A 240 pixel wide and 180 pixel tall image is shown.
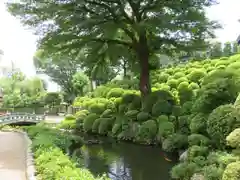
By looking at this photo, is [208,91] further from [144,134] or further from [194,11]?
[194,11]

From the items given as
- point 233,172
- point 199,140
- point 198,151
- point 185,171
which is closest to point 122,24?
point 199,140

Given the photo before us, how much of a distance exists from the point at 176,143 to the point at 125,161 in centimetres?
198

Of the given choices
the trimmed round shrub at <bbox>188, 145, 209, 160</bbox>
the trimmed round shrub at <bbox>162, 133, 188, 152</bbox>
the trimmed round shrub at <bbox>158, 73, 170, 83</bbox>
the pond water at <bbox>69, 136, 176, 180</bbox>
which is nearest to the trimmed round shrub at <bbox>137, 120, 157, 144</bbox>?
the pond water at <bbox>69, 136, 176, 180</bbox>

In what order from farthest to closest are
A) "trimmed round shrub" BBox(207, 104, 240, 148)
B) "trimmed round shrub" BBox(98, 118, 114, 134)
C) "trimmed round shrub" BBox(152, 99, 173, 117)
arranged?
"trimmed round shrub" BBox(98, 118, 114, 134)
"trimmed round shrub" BBox(152, 99, 173, 117)
"trimmed round shrub" BBox(207, 104, 240, 148)

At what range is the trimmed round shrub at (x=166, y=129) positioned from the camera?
1277cm

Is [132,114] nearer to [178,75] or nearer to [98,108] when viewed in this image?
[98,108]

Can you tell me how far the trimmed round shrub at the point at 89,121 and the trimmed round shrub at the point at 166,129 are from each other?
6593 mm

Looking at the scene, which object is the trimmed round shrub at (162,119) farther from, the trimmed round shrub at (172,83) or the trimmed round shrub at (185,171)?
the trimmed round shrub at (185,171)

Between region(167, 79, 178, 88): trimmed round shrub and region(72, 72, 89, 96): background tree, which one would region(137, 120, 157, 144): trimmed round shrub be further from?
region(72, 72, 89, 96): background tree

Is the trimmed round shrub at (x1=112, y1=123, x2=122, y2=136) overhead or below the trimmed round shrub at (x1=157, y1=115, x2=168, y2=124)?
below

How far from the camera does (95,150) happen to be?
44.1 feet

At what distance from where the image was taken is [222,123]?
763 centimetres

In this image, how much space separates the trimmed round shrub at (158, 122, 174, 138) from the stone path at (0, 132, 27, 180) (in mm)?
5617

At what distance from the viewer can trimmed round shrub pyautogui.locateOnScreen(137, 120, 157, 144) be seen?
13.9 m
